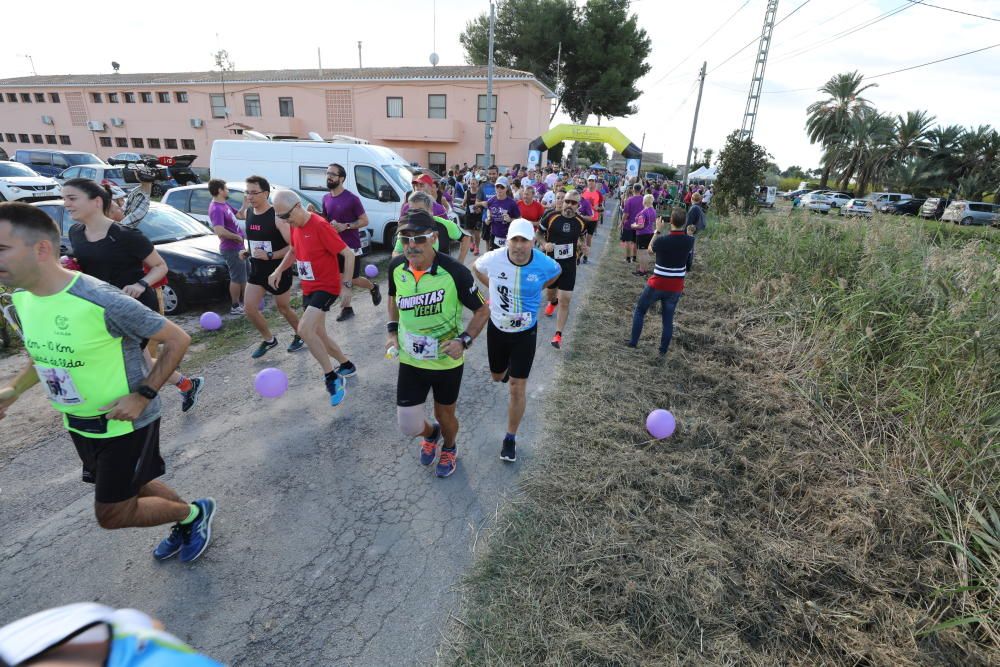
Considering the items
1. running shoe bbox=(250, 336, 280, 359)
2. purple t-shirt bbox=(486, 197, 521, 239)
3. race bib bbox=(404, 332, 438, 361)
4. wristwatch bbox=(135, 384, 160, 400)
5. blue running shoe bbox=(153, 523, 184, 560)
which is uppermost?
purple t-shirt bbox=(486, 197, 521, 239)

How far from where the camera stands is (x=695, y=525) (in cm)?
340

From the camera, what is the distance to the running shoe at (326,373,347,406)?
15.6ft

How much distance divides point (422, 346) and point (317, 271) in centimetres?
221

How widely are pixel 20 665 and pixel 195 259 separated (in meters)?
7.56

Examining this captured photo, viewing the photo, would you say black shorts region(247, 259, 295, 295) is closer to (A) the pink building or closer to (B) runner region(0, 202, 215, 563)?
(B) runner region(0, 202, 215, 563)

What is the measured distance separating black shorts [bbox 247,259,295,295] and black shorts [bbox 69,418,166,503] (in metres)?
3.27

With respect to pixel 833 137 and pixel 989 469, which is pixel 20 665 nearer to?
pixel 989 469

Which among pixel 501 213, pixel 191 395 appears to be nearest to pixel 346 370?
pixel 191 395

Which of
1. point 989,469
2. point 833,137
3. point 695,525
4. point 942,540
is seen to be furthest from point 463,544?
point 833,137

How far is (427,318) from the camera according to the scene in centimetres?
333

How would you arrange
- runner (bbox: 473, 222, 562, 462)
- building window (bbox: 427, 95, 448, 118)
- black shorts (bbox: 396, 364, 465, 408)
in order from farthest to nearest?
1. building window (bbox: 427, 95, 448, 118)
2. runner (bbox: 473, 222, 562, 462)
3. black shorts (bbox: 396, 364, 465, 408)

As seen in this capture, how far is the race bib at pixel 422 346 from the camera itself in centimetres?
334

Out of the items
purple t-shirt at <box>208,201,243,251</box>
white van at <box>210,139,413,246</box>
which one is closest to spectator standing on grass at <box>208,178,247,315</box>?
purple t-shirt at <box>208,201,243,251</box>

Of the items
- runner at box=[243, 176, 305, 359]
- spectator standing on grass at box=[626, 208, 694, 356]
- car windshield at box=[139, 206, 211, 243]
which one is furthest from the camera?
car windshield at box=[139, 206, 211, 243]
